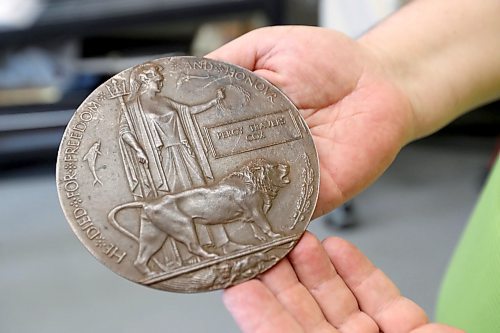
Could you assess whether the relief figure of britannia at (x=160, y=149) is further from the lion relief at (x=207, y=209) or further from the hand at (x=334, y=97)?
the hand at (x=334, y=97)

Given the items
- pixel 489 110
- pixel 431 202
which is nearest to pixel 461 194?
pixel 431 202

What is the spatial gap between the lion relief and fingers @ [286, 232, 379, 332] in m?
0.06

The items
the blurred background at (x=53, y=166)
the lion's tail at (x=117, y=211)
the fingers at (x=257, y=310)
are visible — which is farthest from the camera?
the blurred background at (x=53, y=166)

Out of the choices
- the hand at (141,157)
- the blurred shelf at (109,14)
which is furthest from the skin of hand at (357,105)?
the blurred shelf at (109,14)

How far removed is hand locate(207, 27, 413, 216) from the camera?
1.08m

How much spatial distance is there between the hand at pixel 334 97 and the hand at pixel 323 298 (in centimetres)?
15

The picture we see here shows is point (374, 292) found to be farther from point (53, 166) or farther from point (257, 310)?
point (53, 166)

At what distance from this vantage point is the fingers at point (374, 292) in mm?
881

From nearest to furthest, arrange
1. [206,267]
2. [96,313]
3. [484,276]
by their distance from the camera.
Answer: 1. [206,267]
2. [484,276]
3. [96,313]

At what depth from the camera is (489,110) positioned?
2.36 meters

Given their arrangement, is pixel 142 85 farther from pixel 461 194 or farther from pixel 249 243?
pixel 461 194

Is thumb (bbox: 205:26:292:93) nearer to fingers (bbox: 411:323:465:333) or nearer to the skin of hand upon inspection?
the skin of hand

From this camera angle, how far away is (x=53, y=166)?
2.23 meters

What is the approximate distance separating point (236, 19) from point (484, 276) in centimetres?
139
